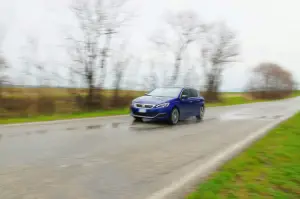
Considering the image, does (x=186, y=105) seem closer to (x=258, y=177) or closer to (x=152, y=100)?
(x=152, y=100)

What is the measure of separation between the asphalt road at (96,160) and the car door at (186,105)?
12.5 ft

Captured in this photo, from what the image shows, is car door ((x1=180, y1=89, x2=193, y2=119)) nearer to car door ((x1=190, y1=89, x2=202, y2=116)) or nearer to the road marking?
car door ((x1=190, y1=89, x2=202, y2=116))

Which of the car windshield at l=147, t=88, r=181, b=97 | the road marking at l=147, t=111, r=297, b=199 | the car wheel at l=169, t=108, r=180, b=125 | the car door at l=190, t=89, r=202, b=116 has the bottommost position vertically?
the road marking at l=147, t=111, r=297, b=199

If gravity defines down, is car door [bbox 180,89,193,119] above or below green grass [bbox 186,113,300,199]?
above

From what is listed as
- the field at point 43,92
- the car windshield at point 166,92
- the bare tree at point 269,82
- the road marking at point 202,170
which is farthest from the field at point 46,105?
the bare tree at point 269,82

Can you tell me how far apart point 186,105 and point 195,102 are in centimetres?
123

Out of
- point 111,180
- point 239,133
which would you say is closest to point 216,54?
point 239,133

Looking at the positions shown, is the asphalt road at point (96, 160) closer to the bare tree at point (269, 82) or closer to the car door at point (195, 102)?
the car door at point (195, 102)

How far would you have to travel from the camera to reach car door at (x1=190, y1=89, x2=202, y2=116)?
51.1 feet

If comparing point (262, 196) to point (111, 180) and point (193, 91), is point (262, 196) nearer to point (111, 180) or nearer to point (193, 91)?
point (111, 180)

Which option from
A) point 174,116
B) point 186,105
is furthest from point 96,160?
point 186,105

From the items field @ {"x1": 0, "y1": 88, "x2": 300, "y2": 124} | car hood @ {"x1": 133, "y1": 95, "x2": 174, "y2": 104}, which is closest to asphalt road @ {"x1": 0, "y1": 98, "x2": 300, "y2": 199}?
car hood @ {"x1": 133, "y1": 95, "x2": 174, "y2": 104}

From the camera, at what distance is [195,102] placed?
52.2 ft

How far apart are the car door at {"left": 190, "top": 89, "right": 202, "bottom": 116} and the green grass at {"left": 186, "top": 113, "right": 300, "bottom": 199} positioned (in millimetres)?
7557
